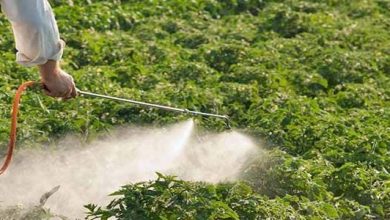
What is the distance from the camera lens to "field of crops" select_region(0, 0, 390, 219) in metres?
5.40

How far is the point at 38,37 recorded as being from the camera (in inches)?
176

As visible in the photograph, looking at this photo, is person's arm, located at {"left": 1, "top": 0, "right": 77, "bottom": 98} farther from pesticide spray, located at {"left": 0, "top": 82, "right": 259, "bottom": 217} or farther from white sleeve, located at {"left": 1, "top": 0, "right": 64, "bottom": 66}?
pesticide spray, located at {"left": 0, "top": 82, "right": 259, "bottom": 217}

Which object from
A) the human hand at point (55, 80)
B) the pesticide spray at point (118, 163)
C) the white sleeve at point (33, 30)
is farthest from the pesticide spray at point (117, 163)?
the white sleeve at point (33, 30)

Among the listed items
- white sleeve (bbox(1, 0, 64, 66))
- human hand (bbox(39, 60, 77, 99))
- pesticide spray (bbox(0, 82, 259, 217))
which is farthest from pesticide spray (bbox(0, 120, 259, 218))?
white sleeve (bbox(1, 0, 64, 66))

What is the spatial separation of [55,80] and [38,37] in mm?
314

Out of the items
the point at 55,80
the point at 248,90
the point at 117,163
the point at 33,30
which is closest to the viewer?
the point at 33,30

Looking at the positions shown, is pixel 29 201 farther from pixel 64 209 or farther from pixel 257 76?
pixel 257 76

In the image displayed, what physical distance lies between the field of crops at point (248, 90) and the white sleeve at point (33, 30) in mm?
785

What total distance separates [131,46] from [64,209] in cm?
282

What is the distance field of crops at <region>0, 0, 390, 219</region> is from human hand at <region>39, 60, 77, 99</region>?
1.82ft

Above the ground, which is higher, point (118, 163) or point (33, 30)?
point (33, 30)

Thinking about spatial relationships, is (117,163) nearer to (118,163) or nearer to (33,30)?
(118,163)

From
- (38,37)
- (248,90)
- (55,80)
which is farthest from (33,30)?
(248,90)

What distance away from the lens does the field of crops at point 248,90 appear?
540cm
